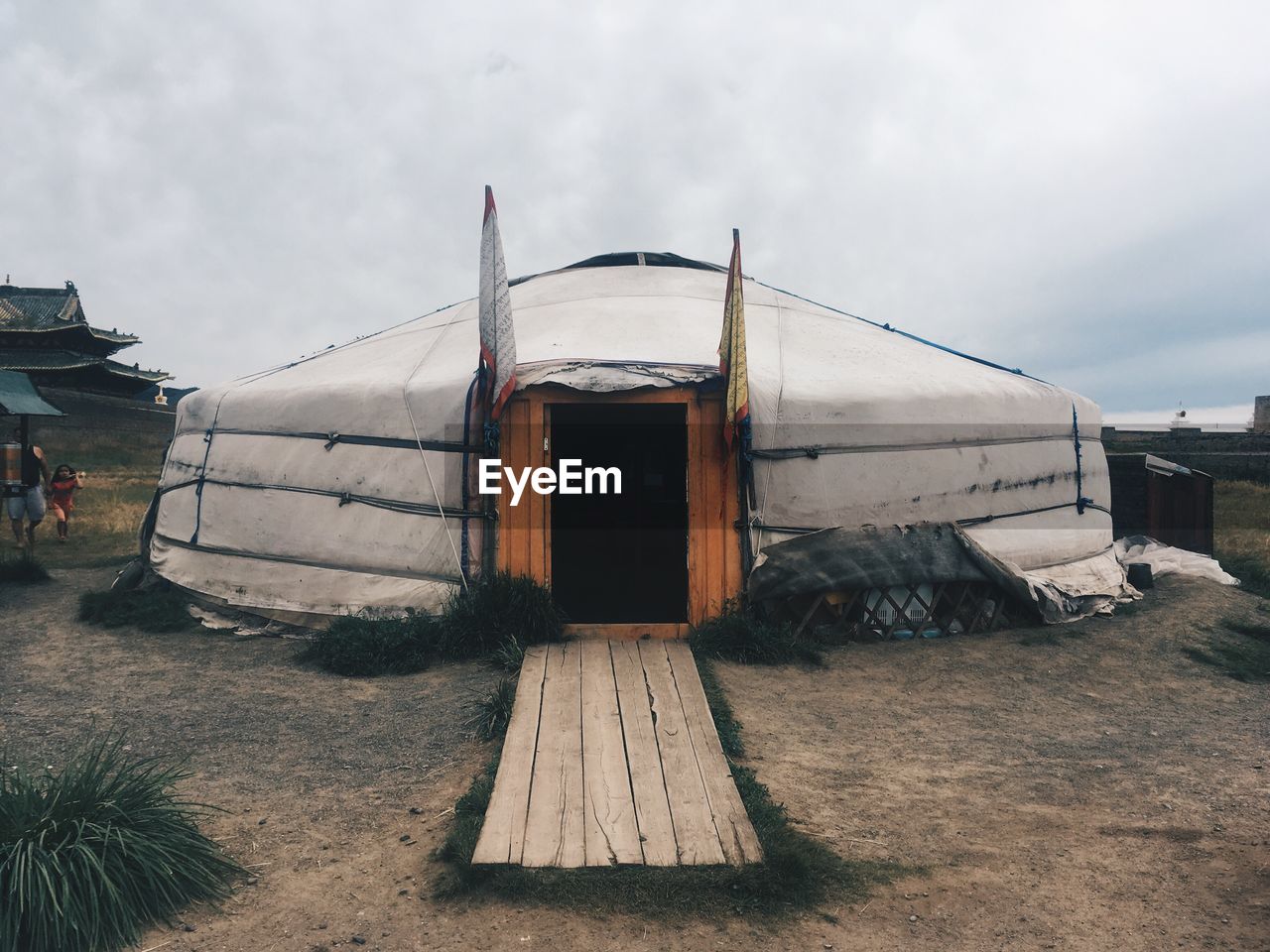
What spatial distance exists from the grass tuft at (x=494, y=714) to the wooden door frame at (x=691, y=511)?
1.04 m

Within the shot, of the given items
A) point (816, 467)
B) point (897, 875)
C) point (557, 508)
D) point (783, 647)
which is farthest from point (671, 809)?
point (557, 508)

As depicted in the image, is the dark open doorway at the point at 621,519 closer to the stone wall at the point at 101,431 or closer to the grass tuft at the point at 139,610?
the grass tuft at the point at 139,610

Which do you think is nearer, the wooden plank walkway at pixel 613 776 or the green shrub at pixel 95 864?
the green shrub at pixel 95 864

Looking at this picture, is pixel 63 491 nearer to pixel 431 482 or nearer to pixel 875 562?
pixel 431 482

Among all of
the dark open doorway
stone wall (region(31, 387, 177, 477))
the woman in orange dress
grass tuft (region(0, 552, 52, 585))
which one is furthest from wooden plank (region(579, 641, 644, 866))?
stone wall (region(31, 387, 177, 477))

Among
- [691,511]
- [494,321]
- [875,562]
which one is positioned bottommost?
[875,562]

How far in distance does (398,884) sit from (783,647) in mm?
2455

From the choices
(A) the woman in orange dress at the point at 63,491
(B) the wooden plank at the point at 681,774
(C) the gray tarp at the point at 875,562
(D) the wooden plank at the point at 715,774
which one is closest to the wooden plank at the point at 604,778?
(B) the wooden plank at the point at 681,774

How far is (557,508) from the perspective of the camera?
6.52 metres

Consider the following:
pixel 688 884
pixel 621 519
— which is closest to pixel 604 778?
pixel 688 884

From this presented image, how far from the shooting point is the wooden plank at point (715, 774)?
7.16 feet

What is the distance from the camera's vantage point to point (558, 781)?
2.57m

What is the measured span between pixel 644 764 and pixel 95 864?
1.55 meters

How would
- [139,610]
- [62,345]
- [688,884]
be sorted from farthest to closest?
1. [62,345]
2. [139,610]
3. [688,884]
